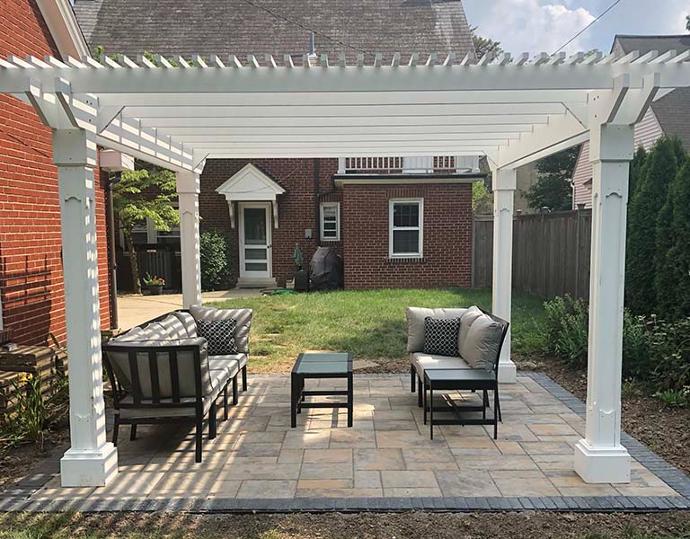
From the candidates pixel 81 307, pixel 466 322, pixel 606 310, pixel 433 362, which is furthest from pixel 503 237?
pixel 81 307

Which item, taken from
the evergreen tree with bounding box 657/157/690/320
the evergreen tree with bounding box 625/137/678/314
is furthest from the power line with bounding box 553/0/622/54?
the evergreen tree with bounding box 657/157/690/320

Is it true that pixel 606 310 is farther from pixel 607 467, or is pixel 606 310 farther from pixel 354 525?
pixel 354 525

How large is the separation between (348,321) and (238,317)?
4.08 meters

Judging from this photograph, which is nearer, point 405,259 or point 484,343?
point 484,343

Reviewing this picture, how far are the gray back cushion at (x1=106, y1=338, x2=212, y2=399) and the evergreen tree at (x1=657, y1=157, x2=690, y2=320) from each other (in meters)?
5.59

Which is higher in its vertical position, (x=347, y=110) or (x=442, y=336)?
(x=347, y=110)

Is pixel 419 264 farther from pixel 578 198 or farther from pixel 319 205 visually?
pixel 578 198

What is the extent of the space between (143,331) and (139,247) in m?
11.6

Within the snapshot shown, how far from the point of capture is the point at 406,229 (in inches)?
546

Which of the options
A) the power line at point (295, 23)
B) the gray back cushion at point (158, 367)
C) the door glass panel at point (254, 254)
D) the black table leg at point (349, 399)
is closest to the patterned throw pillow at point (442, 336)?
the black table leg at point (349, 399)

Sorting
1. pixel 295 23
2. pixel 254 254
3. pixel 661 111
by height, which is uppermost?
pixel 295 23

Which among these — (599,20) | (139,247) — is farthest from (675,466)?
(139,247)

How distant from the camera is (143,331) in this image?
4727 millimetres

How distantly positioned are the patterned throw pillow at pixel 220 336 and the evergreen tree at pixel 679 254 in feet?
17.2
